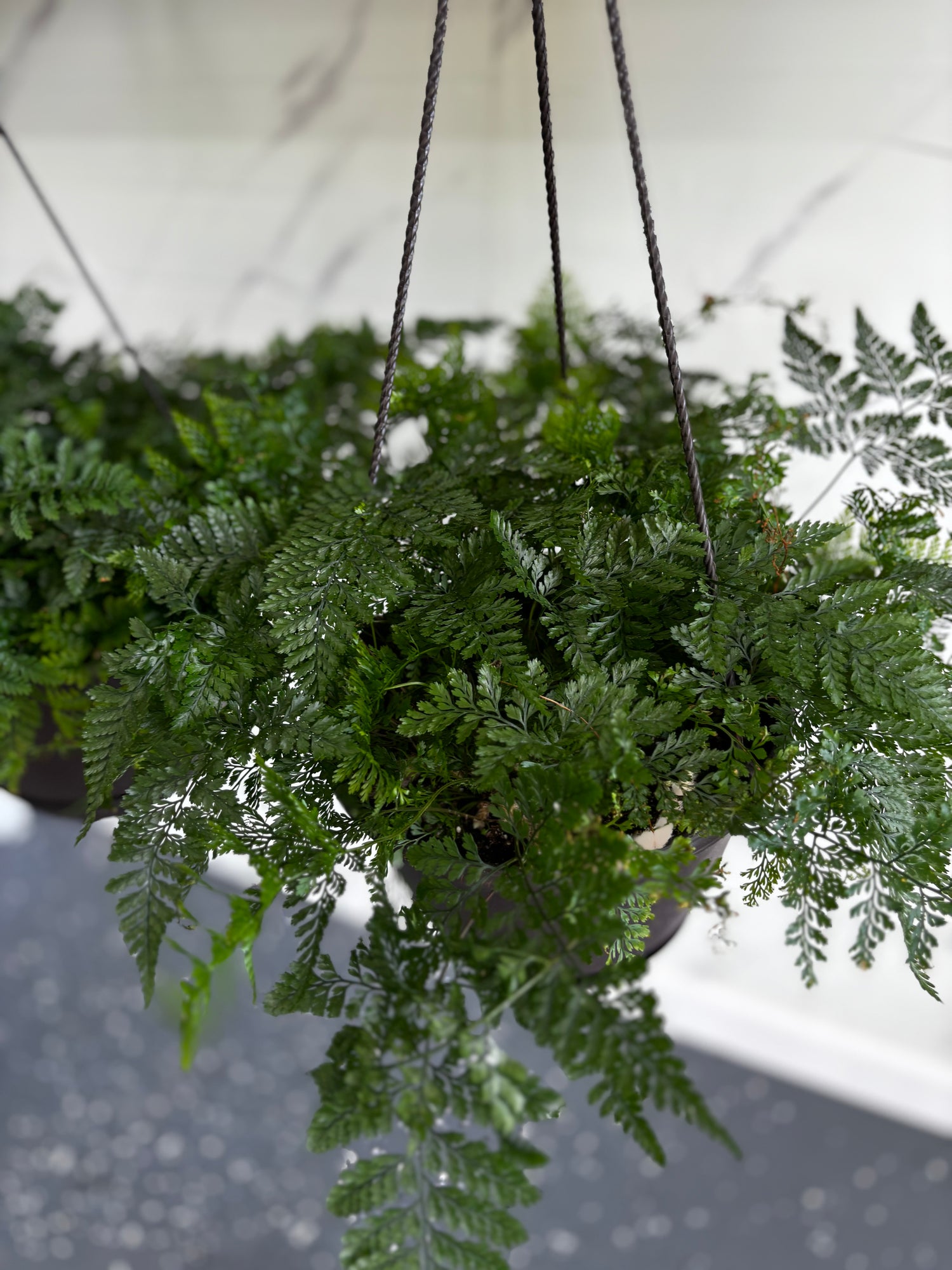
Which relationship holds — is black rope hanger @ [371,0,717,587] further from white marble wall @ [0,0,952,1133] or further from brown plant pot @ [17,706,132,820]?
white marble wall @ [0,0,952,1133]

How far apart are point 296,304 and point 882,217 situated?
1.08 meters

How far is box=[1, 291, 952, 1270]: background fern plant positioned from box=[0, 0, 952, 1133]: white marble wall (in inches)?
26.0

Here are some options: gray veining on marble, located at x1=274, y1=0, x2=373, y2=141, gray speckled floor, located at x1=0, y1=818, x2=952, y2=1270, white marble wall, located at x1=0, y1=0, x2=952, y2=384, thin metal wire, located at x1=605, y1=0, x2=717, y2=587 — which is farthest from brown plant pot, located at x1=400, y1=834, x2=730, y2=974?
gray veining on marble, located at x1=274, y1=0, x2=373, y2=141

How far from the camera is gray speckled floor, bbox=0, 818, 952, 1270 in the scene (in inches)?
76.7

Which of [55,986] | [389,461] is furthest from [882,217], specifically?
[55,986]

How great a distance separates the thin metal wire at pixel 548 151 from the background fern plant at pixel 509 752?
0.43 feet

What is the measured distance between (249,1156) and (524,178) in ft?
7.91

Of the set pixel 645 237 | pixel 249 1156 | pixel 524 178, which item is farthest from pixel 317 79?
pixel 249 1156

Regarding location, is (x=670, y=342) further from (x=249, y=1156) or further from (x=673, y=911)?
(x=249, y=1156)

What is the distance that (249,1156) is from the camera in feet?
7.65

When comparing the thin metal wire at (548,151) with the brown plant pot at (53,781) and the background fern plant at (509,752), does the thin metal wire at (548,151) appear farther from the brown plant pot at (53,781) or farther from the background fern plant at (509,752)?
the brown plant pot at (53,781)

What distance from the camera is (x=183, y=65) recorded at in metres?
1.66

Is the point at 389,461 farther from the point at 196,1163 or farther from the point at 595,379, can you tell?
the point at 196,1163

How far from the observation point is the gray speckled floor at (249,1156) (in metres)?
1.95
